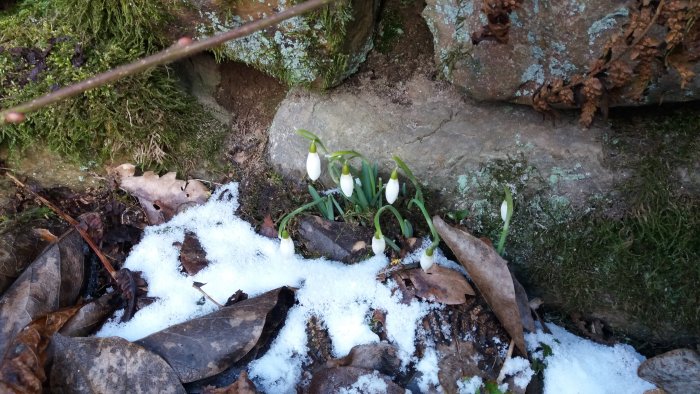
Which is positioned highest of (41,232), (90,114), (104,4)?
(104,4)

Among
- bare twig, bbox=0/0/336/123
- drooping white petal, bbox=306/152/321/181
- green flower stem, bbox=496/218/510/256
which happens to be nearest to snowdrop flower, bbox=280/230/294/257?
drooping white petal, bbox=306/152/321/181

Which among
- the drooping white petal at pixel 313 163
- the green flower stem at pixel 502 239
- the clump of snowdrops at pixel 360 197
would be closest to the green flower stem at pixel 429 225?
the clump of snowdrops at pixel 360 197

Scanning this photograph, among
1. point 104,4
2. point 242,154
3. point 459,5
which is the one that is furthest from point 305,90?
point 104,4

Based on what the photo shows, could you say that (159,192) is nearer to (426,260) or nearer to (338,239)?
(338,239)

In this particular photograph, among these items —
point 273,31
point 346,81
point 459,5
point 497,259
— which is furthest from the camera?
point 346,81

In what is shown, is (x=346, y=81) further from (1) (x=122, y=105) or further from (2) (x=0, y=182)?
(2) (x=0, y=182)

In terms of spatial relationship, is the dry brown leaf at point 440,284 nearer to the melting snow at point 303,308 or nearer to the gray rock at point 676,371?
the melting snow at point 303,308

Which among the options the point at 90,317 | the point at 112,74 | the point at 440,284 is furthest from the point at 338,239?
the point at 112,74
